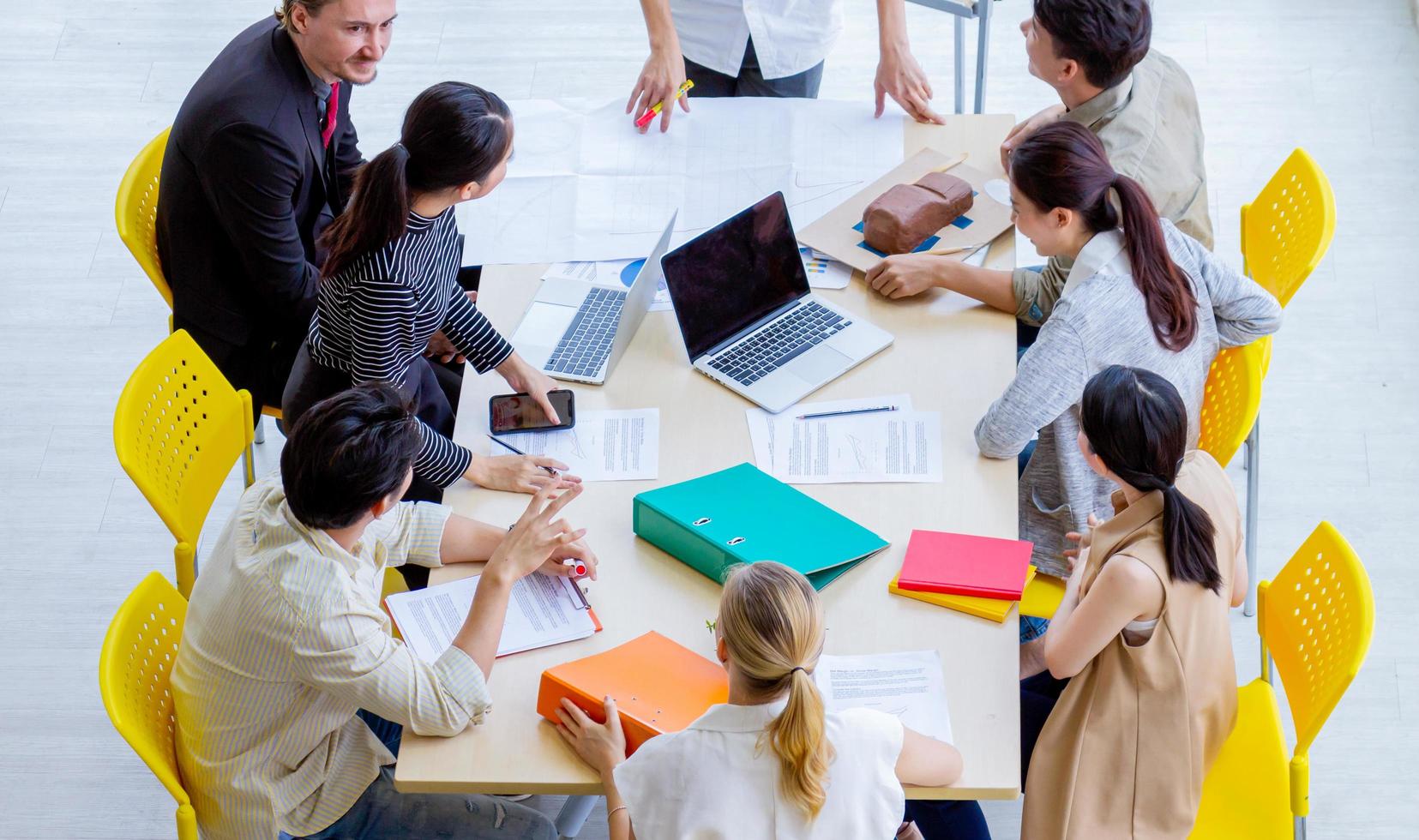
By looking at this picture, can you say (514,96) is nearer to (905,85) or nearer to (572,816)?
(905,85)

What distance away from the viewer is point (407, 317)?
2434 millimetres

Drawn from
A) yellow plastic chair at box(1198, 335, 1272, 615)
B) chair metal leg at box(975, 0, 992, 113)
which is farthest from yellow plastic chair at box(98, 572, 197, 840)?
chair metal leg at box(975, 0, 992, 113)

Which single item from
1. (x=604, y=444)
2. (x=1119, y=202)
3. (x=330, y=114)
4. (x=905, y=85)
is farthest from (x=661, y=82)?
(x=1119, y=202)

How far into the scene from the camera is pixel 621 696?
197 cm

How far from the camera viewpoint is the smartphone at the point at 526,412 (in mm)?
2504

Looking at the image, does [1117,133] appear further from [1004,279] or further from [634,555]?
[634,555]

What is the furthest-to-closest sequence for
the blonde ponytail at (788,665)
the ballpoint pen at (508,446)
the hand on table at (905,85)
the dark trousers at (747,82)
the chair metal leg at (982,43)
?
the chair metal leg at (982,43), the dark trousers at (747,82), the hand on table at (905,85), the ballpoint pen at (508,446), the blonde ponytail at (788,665)

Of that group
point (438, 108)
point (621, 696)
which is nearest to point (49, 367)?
point (438, 108)

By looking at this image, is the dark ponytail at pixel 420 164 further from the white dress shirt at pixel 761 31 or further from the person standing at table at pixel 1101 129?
the white dress shirt at pixel 761 31

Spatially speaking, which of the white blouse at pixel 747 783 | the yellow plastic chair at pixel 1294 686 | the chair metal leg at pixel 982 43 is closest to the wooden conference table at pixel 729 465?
the white blouse at pixel 747 783

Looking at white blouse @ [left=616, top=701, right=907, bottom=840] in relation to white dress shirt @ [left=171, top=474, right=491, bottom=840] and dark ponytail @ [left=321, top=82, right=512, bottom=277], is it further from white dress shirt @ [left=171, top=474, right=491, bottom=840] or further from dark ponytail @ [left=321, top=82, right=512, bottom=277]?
dark ponytail @ [left=321, top=82, right=512, bottom=277]

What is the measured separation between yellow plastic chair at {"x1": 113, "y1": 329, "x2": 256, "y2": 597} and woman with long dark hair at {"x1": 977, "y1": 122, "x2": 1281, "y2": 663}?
143 centimetres

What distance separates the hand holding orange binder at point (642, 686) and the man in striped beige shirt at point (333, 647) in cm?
12

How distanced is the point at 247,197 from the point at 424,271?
537 mm
